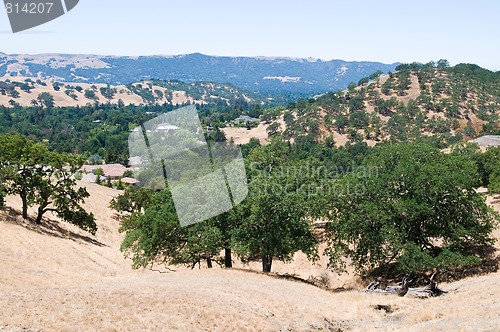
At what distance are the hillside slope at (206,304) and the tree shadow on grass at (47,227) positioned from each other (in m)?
7.17

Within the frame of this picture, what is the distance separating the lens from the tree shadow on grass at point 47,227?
3425 cm

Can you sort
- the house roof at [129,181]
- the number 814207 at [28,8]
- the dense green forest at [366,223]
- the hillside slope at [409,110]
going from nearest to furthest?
the number 814207 at [28,8]
the dense green forest at [366,223]
the house roof at [129,181]
the hillside slope at [409,110]

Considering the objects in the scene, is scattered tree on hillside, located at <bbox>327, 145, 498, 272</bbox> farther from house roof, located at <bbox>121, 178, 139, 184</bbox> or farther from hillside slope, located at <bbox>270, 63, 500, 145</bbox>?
hillside slope, located at <bbox>270, 63, 500, 145</bbox>

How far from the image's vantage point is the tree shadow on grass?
1348 inches

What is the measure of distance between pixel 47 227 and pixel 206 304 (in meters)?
25.7

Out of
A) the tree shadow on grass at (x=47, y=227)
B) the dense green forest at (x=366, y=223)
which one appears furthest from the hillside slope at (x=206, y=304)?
the tree shadow on grass at (x=47, y=227)

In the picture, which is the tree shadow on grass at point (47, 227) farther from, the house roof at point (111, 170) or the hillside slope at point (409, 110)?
the hillside slope at point (409, 110)

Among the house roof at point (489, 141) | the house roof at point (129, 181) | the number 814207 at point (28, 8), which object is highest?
the number 814207 at point (28, 8)

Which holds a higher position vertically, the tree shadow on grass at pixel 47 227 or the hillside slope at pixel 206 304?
the hillside slope at pixel 206 304

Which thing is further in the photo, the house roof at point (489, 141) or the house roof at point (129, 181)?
the house roof at point (489, 141)

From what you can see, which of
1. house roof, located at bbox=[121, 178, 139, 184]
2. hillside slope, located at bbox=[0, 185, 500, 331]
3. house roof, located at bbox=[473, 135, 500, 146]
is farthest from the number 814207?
house roof, located at bbox=[473, 135, 500, 146]

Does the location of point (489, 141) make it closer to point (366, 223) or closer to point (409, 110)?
point (409, 110)

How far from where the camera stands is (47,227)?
37.6 metres

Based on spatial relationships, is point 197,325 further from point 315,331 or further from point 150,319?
point 315,331
